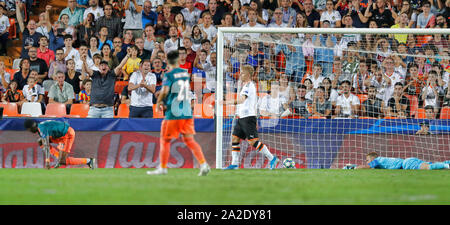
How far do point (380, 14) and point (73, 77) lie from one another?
9119 mm

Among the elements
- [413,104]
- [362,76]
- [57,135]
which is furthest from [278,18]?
[57,135]

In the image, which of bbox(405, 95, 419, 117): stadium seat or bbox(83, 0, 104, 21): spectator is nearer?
bbox(405, 95, 419, 117): stadium seat

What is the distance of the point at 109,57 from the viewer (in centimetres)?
1675

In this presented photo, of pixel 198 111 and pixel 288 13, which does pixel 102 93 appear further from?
pixel 288 13

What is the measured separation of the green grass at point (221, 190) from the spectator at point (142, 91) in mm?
5751

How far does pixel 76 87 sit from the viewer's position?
16312mm

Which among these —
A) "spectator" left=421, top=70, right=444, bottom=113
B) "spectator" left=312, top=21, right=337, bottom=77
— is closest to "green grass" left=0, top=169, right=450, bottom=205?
"spectator" left=421, top=70, right=444, bottom=113

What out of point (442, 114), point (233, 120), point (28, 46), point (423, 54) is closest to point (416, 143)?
point (442, 114)

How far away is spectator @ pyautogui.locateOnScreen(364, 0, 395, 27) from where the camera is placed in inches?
701

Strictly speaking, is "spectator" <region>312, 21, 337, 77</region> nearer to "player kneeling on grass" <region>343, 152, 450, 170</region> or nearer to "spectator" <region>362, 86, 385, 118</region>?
"spectator" <region>362, 86, 385, 118</region>

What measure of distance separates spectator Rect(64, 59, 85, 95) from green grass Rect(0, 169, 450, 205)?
6871 millimetres

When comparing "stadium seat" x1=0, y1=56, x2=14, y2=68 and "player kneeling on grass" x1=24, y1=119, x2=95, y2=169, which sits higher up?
"stadium seat" x1=0, y1=56, x2=14, y2=68

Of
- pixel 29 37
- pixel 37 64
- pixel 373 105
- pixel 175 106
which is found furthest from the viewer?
pixel 29 37

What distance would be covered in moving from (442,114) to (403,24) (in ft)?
13.4
